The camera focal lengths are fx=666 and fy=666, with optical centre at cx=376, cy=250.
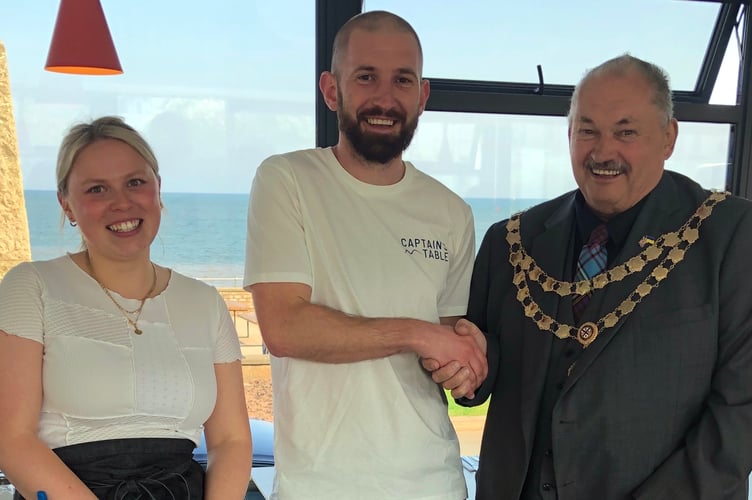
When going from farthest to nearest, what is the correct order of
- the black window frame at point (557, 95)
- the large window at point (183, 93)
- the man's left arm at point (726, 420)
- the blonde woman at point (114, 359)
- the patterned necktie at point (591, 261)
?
1. the large window at point (183, 93)
2. the black window frame at point (557, 95)
3. the patterned necktie at point (591, 261)
4. the man's left arm at point (726, 420)
5. the blonde woman at point (114, 359)

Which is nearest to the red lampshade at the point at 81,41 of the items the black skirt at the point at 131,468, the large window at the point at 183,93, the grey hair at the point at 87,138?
the large window at the point at 183,93

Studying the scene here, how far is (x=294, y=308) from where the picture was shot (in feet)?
5.02

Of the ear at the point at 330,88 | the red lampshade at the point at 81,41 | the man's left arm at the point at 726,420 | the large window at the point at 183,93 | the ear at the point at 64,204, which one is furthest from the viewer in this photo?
the large window at the point at 183,93

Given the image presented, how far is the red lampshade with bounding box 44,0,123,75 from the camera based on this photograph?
2062 millimetres

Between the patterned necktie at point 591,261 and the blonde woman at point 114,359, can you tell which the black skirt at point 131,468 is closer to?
the blonde woman at point 114,359

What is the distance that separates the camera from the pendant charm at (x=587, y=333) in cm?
155

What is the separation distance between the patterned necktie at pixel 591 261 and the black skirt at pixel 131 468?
0.98 meters

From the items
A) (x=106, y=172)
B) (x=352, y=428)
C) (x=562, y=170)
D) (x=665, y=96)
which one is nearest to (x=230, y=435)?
(x=352, y=428)

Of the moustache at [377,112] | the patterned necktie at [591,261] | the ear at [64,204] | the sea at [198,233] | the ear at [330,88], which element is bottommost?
the sea at [198,233]

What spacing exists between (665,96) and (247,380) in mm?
2648

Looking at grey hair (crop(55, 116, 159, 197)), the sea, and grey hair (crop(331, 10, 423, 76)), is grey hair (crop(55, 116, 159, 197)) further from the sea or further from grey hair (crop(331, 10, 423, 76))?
grey hair (crop(331, 10, 423, 76))

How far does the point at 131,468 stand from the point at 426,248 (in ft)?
2.76

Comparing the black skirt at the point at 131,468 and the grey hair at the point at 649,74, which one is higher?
the grey hair at the point at 649,74

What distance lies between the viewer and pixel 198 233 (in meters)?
9.93
